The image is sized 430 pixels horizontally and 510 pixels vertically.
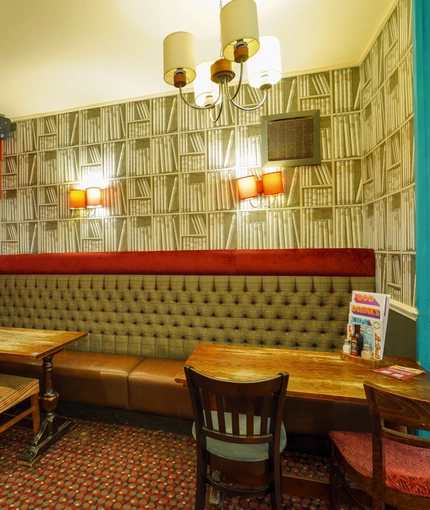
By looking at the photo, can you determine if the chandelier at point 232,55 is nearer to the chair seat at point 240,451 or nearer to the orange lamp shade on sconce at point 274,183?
the orange lamp shade on sconce at point 274,183

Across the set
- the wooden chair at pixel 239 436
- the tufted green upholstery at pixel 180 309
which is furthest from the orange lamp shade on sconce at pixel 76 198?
the wooden chair at pixel 239 436

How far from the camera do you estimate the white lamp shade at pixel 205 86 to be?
1.85m

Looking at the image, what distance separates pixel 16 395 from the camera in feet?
6.92

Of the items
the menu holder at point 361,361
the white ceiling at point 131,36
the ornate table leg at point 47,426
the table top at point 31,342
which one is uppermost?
the white ceiling at point 131,36

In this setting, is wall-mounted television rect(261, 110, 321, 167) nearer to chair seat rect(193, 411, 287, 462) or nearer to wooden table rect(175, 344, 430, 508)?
wooden table rect(175, 344, 430, 508)

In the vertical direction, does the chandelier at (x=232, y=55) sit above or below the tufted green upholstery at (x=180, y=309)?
above

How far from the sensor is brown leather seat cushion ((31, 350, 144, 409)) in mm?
2490

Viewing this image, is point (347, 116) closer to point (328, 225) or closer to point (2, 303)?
point (328, 225)

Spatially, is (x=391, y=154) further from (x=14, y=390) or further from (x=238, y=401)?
(x=14, y=390)

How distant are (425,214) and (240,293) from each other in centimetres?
153

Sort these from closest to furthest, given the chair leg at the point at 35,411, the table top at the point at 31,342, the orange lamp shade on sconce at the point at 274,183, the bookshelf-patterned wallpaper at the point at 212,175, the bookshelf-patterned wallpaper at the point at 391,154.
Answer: the bookshelf-patterned wallpaper at the point at 391,154
the table top at the point at 31,342
the chair leg at the point at 35,411
the bookshelf-patterned wallpaper at the point at 212,175
the orange lamp shade on sconce at the point at 274,183

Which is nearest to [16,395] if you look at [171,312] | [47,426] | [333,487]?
[47,426]

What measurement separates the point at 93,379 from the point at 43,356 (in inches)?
24.4

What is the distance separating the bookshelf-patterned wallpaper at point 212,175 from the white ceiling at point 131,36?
23 centimetres
